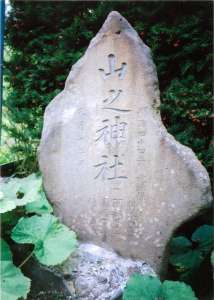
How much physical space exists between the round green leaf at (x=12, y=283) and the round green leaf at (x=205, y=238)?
49.7 inches

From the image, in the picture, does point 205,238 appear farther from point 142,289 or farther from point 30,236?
point 30,236

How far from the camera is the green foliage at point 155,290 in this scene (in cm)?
201

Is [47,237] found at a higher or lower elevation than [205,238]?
higher

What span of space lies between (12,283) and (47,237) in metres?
0.29

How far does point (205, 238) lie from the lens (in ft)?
9.12

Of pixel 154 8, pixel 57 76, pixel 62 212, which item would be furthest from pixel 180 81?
pixel 62 212

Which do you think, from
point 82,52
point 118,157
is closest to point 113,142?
point 118,157

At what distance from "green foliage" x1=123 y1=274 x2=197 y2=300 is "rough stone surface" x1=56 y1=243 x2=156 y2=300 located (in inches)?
10.8

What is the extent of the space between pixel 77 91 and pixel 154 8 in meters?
1.45

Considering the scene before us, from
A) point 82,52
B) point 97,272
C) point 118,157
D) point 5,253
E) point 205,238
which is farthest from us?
point 82,52

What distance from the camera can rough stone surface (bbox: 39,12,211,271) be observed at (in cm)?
254

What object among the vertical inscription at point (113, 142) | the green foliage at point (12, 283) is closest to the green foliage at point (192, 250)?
the vertical inscription at point (113, 142)

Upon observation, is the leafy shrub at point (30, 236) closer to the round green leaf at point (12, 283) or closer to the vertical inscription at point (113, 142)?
the round green leaf at point (12, 283)

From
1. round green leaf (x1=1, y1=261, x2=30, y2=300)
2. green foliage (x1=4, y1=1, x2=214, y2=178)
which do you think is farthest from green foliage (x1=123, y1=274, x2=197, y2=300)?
green foliage (x1=4, y1=1, x2=214, y2=178)
